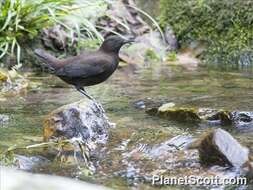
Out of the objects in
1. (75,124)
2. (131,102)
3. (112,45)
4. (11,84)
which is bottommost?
(131,102)

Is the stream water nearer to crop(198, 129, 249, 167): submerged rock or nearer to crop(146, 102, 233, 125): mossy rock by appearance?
crop(146, 102, 233, 125): mossy rock

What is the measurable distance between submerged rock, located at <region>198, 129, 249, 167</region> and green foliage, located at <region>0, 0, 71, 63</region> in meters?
5.19

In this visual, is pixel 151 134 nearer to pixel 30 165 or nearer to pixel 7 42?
pixel 30 165

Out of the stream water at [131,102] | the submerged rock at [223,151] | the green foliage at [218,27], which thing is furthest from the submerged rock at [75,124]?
the green foliage at [218,27]

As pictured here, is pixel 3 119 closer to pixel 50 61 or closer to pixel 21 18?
pixel 50 61

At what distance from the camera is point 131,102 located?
6199 millimetres

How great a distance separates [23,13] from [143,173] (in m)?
5.56

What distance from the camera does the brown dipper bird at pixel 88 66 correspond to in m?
5.34

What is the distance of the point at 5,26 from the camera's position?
27.4ft

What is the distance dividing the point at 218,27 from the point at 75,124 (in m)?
7.01

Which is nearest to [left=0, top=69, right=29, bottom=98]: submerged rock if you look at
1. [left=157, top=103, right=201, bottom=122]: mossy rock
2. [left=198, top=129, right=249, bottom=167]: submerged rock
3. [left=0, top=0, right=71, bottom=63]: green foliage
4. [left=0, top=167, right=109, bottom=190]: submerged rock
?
[left=0, top=0, right=71, bottom=63]: green foliage

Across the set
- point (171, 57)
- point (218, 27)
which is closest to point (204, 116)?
point (171, 57)

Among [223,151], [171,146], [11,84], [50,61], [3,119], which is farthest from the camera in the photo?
[11,84]

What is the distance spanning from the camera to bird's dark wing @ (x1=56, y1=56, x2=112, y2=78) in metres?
5.33
